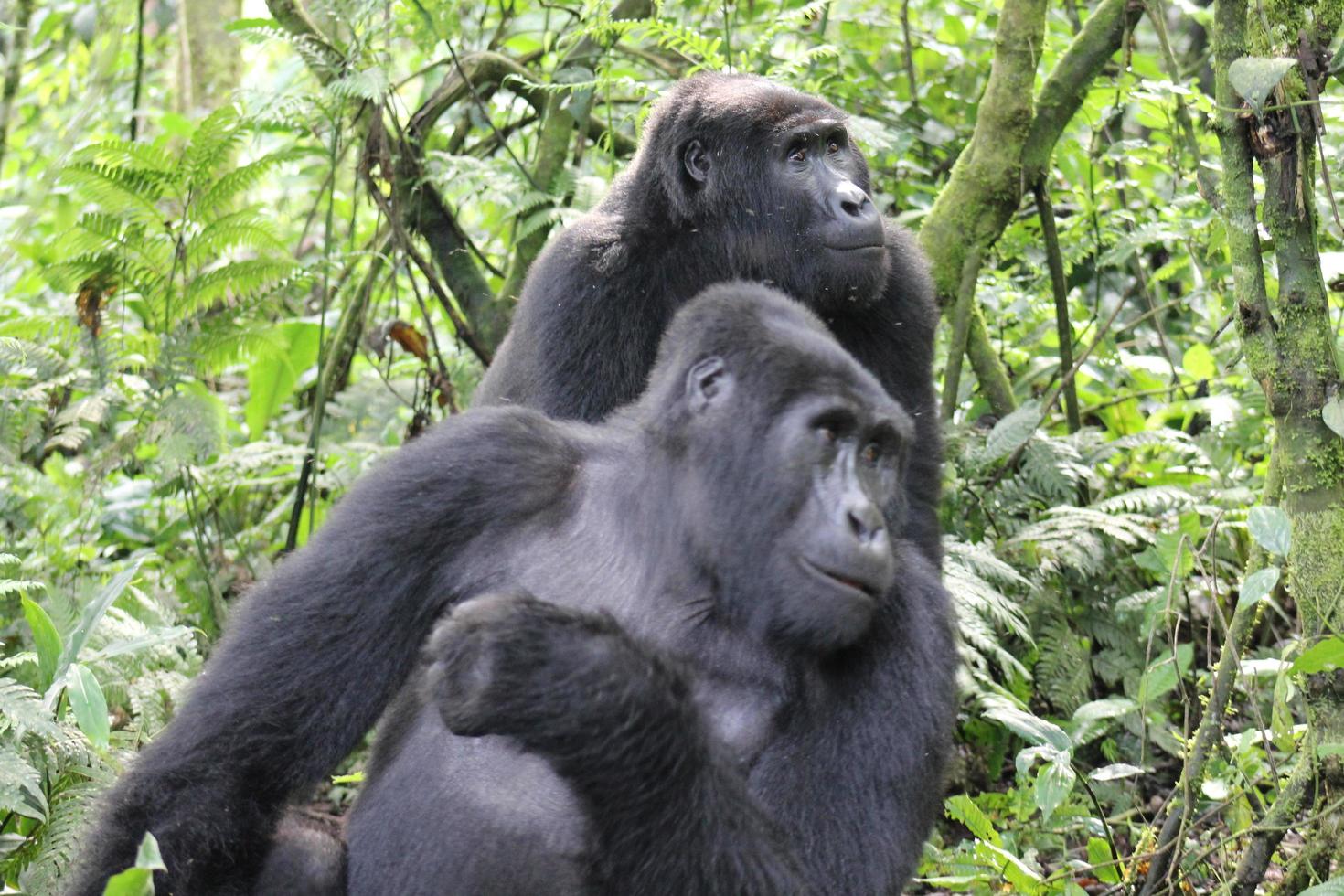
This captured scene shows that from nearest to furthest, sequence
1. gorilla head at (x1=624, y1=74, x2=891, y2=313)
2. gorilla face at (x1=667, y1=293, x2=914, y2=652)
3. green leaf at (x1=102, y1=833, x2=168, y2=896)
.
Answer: green leaf at (x1=102, y1=833, x2=168, y2=896), gorilla face at (x1=667, y1=293, x2=914, y2=652), gorilla head at (x1=624, y1=74, x2=891, y2=313)

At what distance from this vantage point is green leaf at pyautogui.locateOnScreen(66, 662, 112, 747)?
114 inches

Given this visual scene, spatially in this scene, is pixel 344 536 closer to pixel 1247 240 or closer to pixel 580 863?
pixel 580 863

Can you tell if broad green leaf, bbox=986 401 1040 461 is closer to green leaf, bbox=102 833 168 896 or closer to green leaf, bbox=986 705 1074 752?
green leaf, bbox=986 705 1074 752

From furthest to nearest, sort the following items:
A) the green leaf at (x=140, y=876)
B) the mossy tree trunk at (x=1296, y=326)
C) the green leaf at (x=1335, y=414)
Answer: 1. the mossy tree trunk at (x=1296, y=326)
2. the green leaf at (x=1335, y=414)
3. the green leaf at (x=140, y=876)

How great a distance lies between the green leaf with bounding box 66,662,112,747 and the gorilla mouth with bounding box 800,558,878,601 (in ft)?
4.97

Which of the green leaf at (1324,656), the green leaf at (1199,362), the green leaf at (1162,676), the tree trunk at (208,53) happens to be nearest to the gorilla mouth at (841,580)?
the green leaf at (1324,656)

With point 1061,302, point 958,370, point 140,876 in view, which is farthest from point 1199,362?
point 140,876

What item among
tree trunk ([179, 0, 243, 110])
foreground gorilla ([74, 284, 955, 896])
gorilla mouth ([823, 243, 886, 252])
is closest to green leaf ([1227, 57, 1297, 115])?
foreground gorilla ([74, 284, 955, 896])

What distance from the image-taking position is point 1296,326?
319 cm

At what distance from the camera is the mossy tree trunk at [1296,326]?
3115 mm

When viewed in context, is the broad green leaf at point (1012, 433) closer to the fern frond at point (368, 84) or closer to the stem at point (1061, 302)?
the stem at point (1061, 302)

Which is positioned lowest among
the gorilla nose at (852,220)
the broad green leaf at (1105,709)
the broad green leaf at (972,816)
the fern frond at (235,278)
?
the broad green leaf at (972,816)

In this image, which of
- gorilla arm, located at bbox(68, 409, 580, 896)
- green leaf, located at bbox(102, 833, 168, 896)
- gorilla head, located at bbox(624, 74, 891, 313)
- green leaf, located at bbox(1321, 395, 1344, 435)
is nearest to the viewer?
green leaf, located at bbox(102, 833, 168, 896)

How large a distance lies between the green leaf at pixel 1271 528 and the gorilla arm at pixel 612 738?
124 cm
